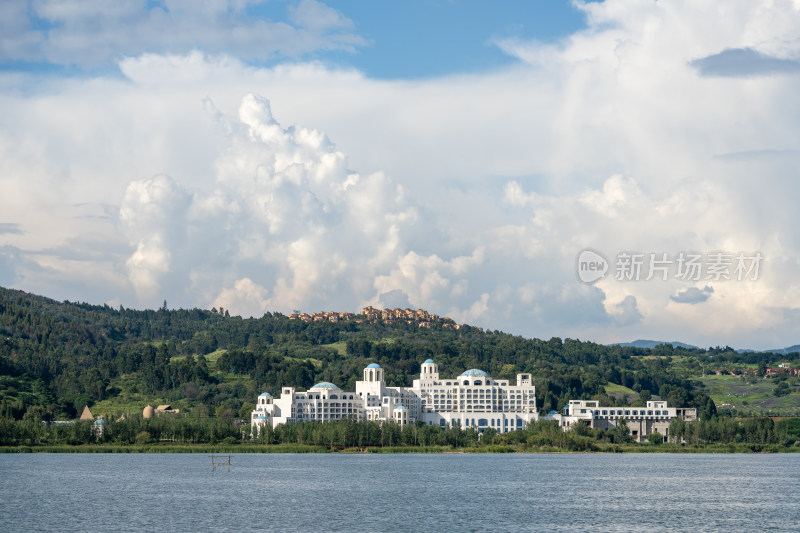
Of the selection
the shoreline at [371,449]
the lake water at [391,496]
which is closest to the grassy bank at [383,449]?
the shoreline at [371,449]

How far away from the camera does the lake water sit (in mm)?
66750

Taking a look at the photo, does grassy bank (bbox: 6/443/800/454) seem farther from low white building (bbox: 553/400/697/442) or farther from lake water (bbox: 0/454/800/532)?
low white building (bbox: 553/400/697/442)

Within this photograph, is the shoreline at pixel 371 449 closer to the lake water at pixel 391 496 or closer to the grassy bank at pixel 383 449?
the grassy bank at pixel 383 449

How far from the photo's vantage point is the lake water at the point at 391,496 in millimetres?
66750

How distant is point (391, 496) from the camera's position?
272 feet

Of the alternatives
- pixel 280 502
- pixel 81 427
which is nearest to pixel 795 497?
pixel 280 502

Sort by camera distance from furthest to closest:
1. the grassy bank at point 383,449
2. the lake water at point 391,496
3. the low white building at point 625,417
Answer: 1. the low white building at point 625,417
2. the grassy bank at point 383,449
3. the lake water at point 391,496

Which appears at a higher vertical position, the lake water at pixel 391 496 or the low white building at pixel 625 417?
the low white building at pixel 625 417

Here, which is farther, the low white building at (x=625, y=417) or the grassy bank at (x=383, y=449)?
the low white building at (x=625, y=417)

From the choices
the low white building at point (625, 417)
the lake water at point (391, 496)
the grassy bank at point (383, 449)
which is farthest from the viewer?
the low white building at point (625, 417)

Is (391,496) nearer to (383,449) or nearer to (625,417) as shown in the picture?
(383,449)

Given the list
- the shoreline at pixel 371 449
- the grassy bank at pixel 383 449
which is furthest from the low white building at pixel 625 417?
the shoreline at pixel 371 449

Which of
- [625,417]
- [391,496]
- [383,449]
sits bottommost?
[391,496]

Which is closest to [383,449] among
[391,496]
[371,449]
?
[371,449]
